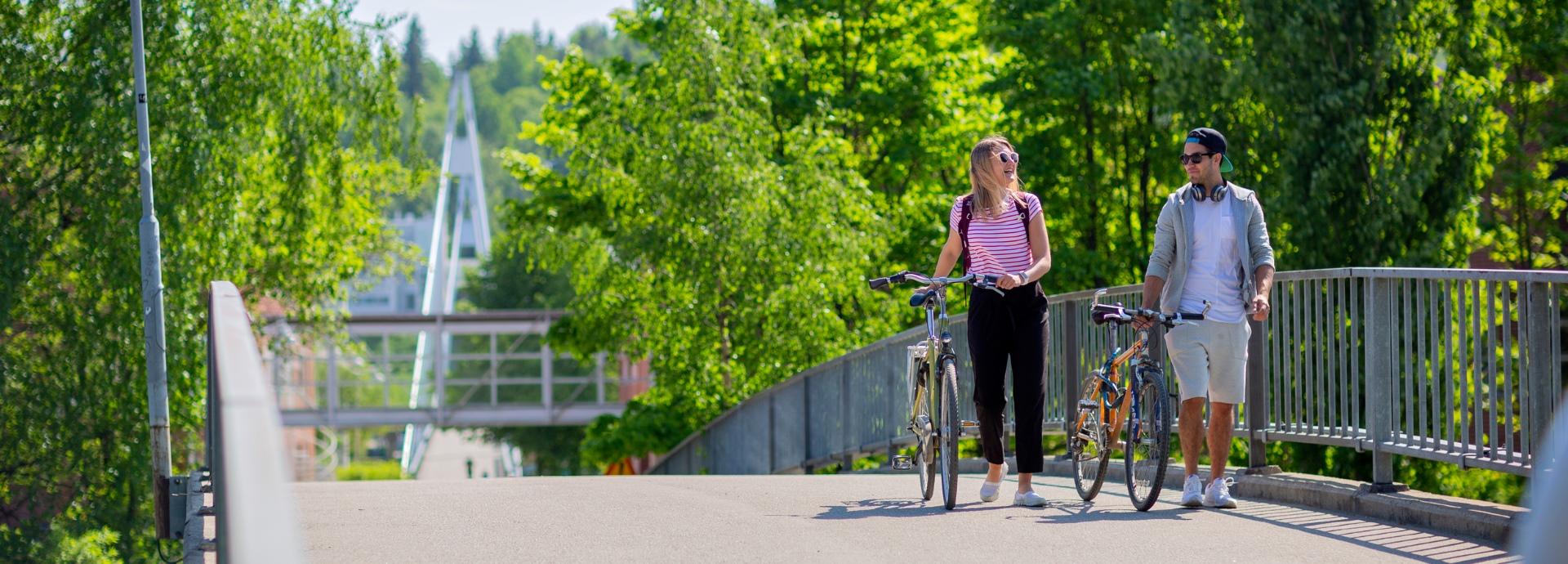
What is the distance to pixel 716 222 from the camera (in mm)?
24359

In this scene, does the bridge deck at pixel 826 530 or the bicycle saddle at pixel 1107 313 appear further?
the bicycle saddle at pixel 1107 313

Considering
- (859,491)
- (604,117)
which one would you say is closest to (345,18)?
(604,117)

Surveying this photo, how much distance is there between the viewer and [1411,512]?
710 cm

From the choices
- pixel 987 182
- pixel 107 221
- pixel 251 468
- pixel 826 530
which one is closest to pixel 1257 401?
pixel 987 182

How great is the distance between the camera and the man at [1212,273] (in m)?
7.66

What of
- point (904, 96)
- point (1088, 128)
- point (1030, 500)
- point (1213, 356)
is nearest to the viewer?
point (1213, 356)

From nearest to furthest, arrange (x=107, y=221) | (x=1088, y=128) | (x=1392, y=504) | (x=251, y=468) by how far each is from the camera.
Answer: (x=251, y=468)
(x=1392, y=504)
(x=107, y=221)
(x=1088, y=128)

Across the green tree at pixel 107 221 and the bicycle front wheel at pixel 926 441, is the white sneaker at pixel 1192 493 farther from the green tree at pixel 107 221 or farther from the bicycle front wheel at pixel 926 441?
the green tree at pixel 107 221

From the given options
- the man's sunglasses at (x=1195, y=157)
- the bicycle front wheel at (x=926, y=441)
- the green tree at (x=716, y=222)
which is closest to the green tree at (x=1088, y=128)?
the green tree at (x=716, y=222)

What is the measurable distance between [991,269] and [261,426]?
542cm

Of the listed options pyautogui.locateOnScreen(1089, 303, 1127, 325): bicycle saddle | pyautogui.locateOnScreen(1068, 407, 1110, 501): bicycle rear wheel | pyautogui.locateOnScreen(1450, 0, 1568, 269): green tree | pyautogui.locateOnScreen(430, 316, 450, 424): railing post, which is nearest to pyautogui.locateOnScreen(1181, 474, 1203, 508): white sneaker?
pyautogui.locateOnScreen(1068, 407, 1110, 501): bicycle rear wheel

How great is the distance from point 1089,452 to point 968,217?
3.83 feet

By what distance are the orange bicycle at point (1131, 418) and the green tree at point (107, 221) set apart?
1761cm

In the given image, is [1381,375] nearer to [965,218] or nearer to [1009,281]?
[1009,281]
